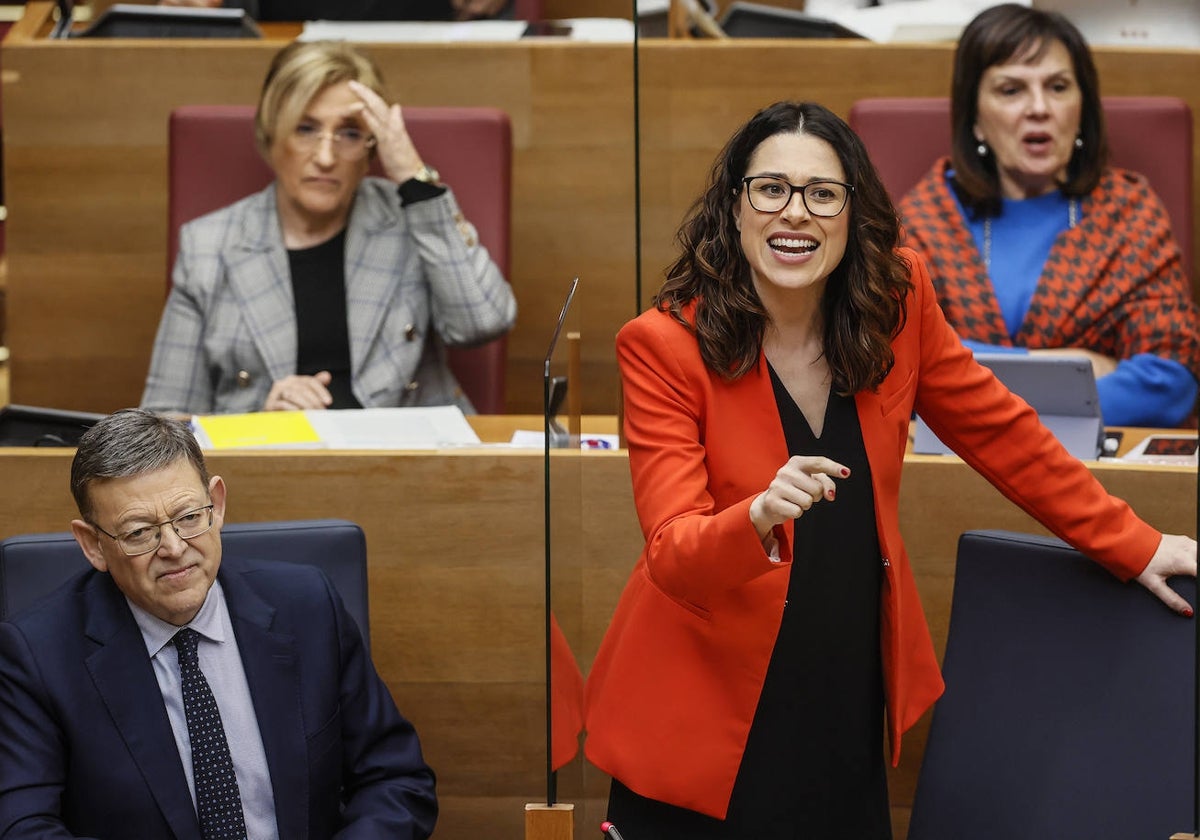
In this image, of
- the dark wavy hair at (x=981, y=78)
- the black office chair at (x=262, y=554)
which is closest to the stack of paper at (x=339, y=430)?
the black office chair at (x=262, y=554)

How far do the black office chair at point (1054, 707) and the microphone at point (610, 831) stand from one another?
27 cm

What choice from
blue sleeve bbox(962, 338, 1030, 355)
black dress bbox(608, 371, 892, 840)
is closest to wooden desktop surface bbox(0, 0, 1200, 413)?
blue sleeve bbox(962, 338, 1030, 355)

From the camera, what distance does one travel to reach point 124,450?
111 centimetres

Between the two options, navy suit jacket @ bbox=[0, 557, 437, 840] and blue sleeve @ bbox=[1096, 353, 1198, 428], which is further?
blue sleeve @ bbox=[1096, 353, 1198, 428]

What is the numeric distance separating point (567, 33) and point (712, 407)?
1.25 metres

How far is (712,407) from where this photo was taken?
39.3 inches

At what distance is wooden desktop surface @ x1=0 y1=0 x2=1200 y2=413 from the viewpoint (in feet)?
6.80

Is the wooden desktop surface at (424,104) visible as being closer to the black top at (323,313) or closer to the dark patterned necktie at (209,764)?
the black top at (323,313)

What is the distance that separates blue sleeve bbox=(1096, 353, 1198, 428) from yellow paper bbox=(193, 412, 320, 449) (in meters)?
0.79

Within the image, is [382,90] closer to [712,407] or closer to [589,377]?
[589,377]

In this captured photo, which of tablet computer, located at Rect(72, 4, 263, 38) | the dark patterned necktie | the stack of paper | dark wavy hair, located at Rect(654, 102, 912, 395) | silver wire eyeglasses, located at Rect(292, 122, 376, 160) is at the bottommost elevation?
the dark patterned necktie

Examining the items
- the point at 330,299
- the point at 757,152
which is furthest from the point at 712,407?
the point at 330,299

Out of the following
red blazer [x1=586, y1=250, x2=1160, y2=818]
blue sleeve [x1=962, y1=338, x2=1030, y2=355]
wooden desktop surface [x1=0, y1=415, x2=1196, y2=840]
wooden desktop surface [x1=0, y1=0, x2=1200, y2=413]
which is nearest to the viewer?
red blazer [x1=586, y1=250, x2=1160, y2=818]

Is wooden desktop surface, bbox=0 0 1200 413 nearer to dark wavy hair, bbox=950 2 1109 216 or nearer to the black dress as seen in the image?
dark wavy hair, bbox=950 2 1109 216
